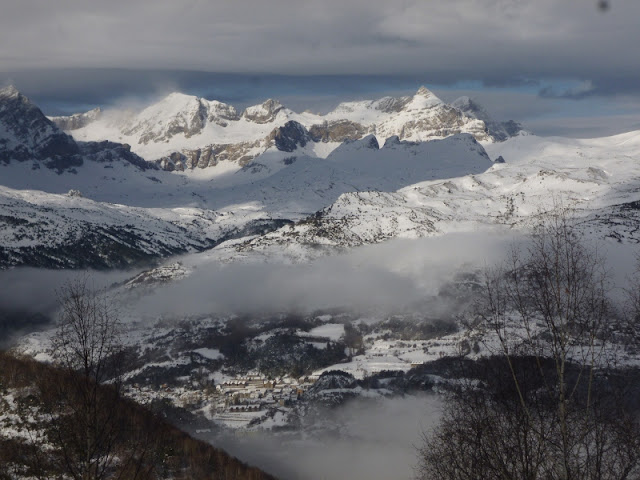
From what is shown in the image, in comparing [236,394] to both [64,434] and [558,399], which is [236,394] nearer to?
[64,434]

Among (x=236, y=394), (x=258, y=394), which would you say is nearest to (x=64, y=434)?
(x=258, y=394)

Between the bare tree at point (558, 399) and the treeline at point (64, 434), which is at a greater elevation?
the bare tree at point (558, 399)

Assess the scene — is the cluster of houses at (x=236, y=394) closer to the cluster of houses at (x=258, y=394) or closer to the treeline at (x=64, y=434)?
the cluster of houses at (x=258, y=394)

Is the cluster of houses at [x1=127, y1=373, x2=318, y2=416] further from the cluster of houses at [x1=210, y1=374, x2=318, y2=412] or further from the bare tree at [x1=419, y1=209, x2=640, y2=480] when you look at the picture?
the bare tree at [x1=419, y1=209, x2=640, y2=480]

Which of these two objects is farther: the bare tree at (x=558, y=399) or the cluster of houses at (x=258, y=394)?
the cluster of houses at (x=258, y=394)

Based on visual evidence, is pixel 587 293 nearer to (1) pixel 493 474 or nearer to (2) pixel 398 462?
(1) pixel 493 474

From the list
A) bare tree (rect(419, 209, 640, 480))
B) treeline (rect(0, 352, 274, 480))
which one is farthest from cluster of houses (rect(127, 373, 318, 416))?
bare tree (rect(419, 209, 640, 480))

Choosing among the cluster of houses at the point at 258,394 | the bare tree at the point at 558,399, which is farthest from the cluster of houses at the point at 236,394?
the bare tree at the point at 558,399

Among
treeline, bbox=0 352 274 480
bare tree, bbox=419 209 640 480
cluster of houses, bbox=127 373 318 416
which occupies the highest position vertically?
bare tree, bbox=419 209 640 480
